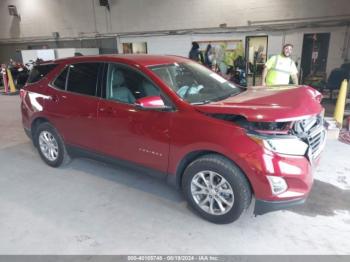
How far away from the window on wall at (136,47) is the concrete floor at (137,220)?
34.6ft

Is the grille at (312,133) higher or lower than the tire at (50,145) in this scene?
higher

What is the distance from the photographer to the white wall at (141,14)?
9.52m

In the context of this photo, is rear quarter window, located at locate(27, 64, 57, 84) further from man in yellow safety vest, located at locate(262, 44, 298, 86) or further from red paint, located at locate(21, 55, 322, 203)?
man in yellow safety vest, located at locate(262, 44, 298, 86)

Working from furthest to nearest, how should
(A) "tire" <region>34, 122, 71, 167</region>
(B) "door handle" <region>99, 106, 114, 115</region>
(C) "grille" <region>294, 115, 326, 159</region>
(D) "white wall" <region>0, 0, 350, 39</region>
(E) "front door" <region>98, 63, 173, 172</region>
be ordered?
(D) "white wall" <region>0, 0, 350, 39</region>
(A) "tire" <region>34, 122, 71, 167</region>
(B) "door handle" <region>99, 106, 114, 115</region>
(E) "front door" <region>98, 63, 173, 172</region>
(C) "grille" <region>294, 115, 326, 159</region>

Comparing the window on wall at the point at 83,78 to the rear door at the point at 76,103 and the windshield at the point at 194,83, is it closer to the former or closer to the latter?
the rear door at the point at 76,103

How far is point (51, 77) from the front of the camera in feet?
11.8

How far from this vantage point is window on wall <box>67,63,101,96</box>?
10.3 feet

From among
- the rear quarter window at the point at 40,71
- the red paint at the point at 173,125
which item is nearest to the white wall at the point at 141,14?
the red paint at the point at 173,125

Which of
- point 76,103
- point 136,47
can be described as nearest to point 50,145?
point 76,103

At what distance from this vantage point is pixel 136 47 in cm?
1347

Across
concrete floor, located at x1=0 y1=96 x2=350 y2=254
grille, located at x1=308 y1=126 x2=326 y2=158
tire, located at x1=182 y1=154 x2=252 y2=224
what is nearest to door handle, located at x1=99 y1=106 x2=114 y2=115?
concrete floor, located at x1=0 y1=96 x2=350 y2=254

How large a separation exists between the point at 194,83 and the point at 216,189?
3.69ft

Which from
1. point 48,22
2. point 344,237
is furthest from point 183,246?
point 48,22

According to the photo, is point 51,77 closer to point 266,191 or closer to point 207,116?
point 207,116
